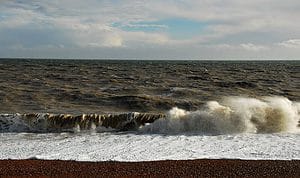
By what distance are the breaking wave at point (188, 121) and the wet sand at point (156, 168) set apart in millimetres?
4427

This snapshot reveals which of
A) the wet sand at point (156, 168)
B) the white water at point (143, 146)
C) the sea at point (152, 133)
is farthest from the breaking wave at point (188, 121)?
the wet sand at point (156, 168)

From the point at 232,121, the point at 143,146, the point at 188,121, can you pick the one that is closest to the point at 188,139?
the point at 143,146

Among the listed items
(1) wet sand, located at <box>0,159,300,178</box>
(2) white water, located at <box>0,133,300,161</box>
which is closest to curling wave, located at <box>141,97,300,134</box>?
(2) white water, located at <box>0,133,300,161</box>

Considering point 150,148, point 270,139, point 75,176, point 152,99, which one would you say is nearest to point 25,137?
point 150,148

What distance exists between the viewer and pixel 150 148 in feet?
37.5

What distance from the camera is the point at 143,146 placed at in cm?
1170

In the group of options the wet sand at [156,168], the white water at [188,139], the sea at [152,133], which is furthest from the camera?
the sea at [152,133]

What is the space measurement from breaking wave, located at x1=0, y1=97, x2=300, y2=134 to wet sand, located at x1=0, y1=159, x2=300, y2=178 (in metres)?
4.43

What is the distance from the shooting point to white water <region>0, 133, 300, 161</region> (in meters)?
10.5

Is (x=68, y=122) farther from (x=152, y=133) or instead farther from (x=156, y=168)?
(x=156, y=168)

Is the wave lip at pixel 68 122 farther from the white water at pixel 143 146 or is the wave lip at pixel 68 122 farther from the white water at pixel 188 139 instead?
the white water at pixel 143 146

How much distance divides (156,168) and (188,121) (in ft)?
17.9

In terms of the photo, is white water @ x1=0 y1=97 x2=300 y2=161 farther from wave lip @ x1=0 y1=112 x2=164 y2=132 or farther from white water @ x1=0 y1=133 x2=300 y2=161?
wave lip @ x1=0 y1=112 x2=164 y2=132

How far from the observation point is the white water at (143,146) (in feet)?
34.4
